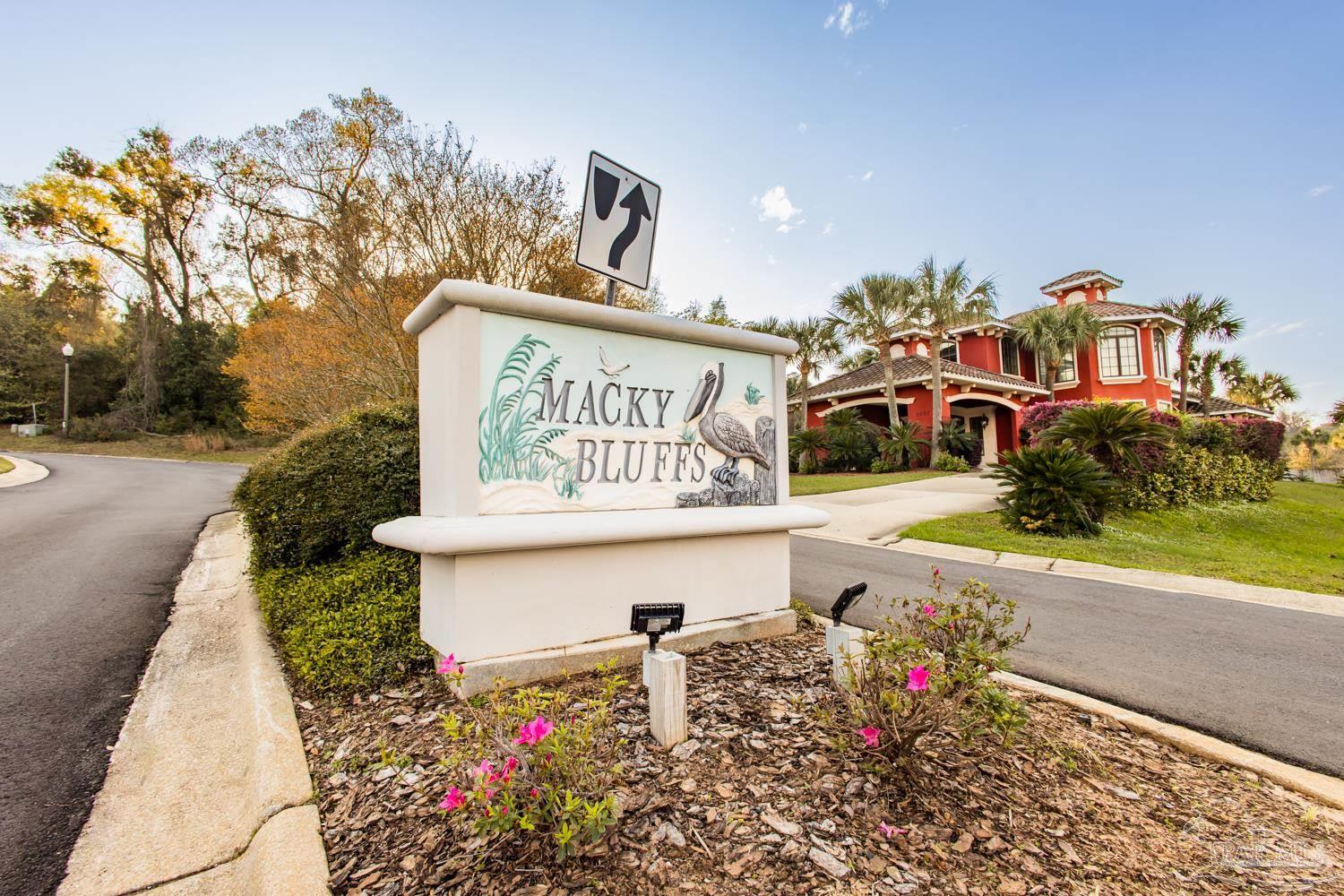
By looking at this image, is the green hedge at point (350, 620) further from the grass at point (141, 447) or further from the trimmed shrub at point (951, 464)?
the grass at point (141, 447)

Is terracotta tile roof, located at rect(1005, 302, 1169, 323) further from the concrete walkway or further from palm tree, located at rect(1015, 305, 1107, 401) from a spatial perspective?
the concrete walkway

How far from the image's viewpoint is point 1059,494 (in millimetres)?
8672

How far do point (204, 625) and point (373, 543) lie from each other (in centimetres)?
129

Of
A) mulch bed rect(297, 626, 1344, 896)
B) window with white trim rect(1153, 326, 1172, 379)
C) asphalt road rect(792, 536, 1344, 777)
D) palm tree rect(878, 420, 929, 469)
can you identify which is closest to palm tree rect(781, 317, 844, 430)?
palm tree rect(878, 420, 929, 469)

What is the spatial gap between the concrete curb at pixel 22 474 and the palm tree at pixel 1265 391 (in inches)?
2203

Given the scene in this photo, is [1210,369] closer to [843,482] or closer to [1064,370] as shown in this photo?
[1064,370]

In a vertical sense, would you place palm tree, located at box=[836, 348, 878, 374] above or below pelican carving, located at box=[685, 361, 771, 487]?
above

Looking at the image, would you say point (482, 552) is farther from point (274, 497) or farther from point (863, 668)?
point (274, 497)

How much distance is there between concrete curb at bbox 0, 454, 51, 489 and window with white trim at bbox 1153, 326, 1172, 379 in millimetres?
37768

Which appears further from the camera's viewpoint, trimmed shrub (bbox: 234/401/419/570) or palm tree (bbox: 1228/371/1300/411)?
palm tree (bbox: 1228/371/1300/411)

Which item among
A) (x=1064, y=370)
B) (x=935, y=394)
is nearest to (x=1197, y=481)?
(x=935, y=394)

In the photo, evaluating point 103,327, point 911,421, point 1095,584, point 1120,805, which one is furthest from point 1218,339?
point 103,327

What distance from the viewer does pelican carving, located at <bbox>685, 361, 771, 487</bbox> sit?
389 cm

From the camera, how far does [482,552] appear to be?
2961 mm
